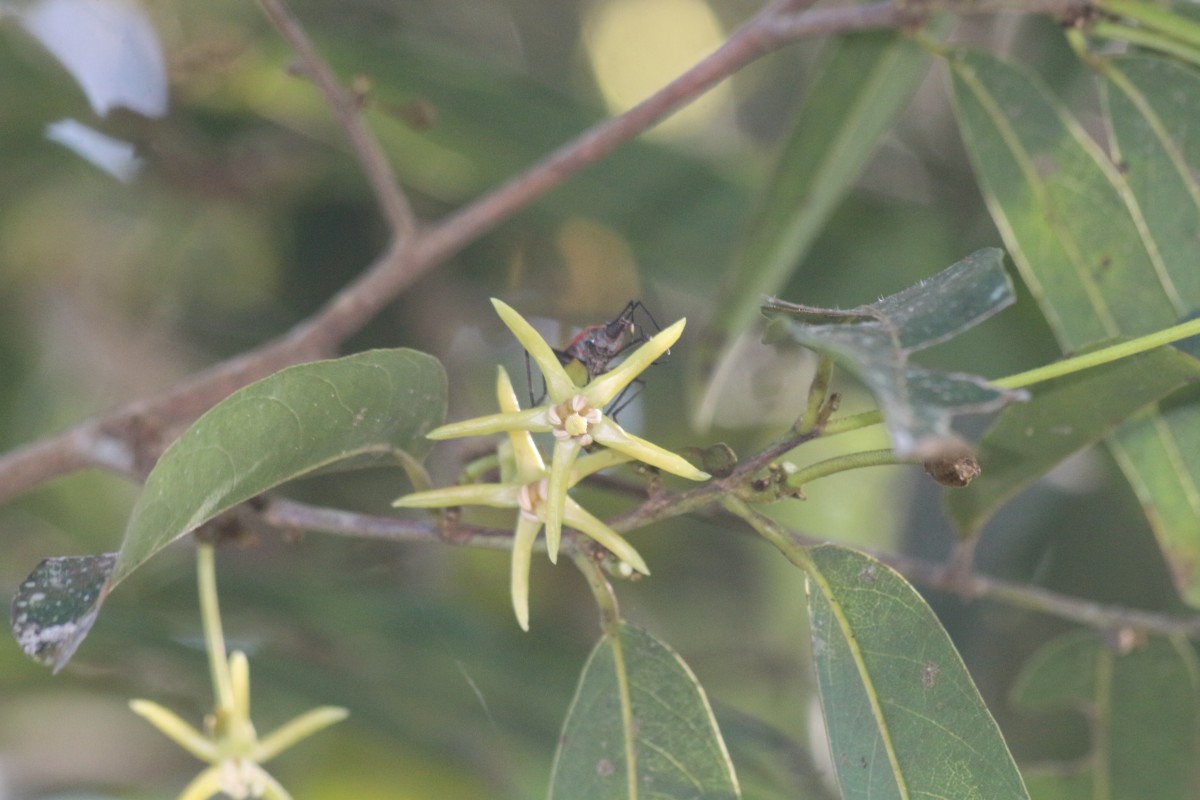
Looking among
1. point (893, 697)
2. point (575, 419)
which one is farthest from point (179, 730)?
point (893, 697)

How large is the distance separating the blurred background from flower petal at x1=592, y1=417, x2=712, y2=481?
972 mm

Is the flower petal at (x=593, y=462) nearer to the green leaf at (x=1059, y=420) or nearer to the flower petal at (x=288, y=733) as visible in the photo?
the flower petal at (x=288, y=733)

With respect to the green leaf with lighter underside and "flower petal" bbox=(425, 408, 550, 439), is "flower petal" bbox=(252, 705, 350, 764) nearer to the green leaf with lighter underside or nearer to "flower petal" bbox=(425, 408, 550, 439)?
the green leaf with lighter underside

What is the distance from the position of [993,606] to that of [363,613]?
3.74 feet

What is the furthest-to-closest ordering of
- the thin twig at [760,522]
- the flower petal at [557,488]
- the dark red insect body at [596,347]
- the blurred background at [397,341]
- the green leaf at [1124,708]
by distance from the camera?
1. the blurred background at [397,341]
2. the green leaf at [1124,708]
3. the dark red insect body at [596,347]
4. the thin twig at [760,522]
5. the flower petal at [557,488]

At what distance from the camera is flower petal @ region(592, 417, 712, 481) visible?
2.66 ft

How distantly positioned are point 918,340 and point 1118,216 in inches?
29.7

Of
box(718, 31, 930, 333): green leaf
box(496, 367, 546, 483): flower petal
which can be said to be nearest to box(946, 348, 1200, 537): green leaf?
box(718, 31, 930, 333): green leaf

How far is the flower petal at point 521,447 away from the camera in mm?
867

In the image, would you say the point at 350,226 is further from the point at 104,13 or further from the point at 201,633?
the point at 201,633

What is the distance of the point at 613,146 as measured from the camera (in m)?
1.34

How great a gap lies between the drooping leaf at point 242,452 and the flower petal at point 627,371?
0.16 m

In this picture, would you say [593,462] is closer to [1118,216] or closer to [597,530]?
[597,530]

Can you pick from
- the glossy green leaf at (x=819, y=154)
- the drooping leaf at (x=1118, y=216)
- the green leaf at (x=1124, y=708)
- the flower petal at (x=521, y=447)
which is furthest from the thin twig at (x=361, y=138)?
the green leaf at (x=1124, y=708)
